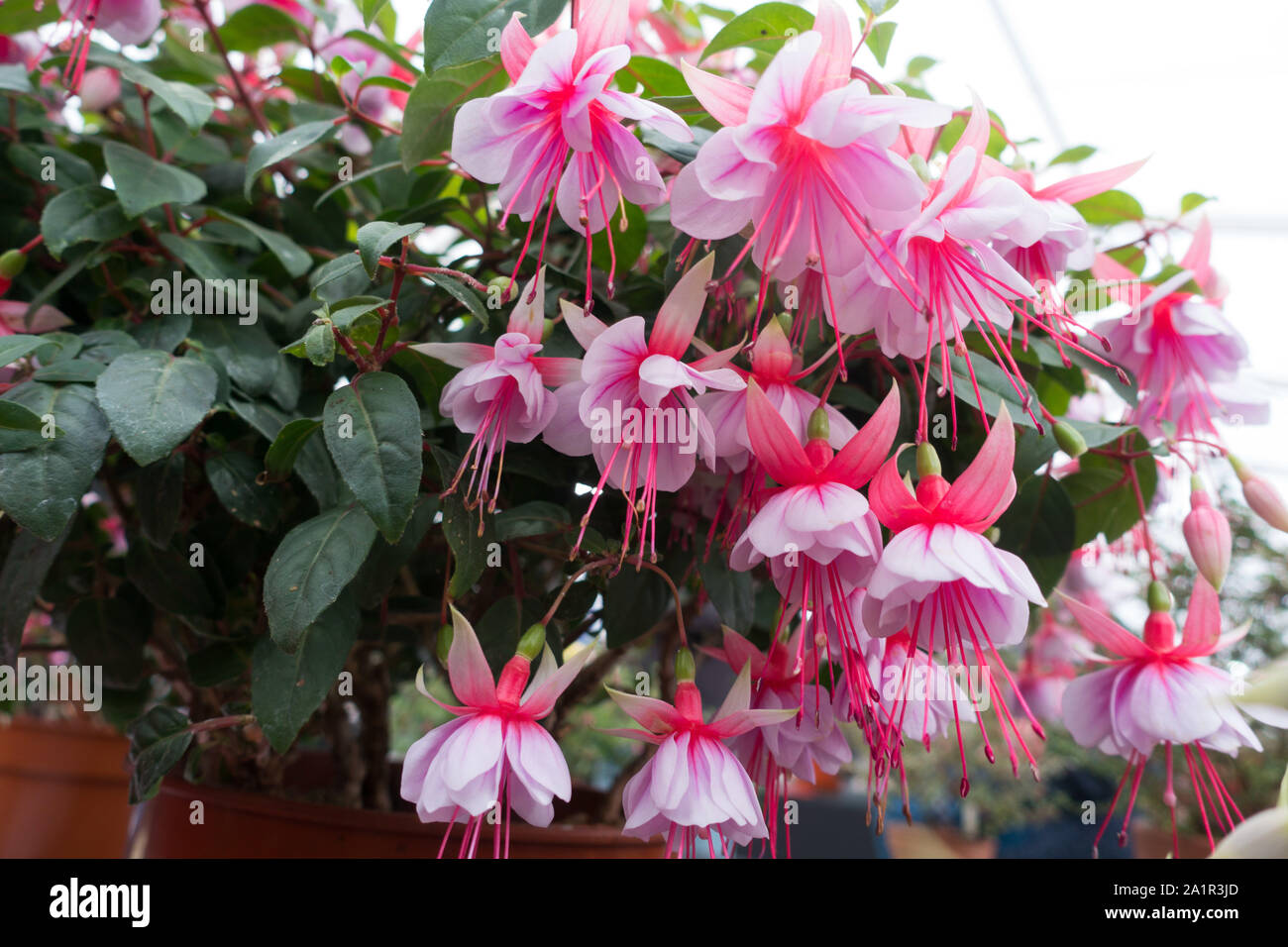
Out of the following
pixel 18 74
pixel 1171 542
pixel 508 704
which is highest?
pixel 18 74

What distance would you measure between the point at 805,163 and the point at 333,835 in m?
0.45

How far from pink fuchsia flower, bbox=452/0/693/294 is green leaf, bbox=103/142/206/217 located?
0.24 meters

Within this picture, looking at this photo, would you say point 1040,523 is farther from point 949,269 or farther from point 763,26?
point 763,26

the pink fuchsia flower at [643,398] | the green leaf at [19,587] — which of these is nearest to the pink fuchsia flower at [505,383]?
the pink fuchsia flower at [643,398]

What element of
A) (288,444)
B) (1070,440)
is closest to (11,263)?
(288,444)

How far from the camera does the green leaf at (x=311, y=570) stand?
→ 384 millimetres

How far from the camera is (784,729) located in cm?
46

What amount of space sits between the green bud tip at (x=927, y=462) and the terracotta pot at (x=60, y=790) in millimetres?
778

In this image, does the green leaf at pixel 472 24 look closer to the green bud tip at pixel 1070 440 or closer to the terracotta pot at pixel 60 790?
the green bud tip at pixel 1070 440
